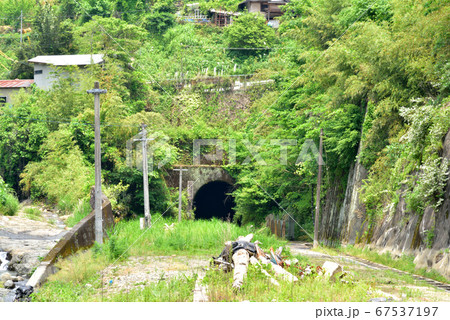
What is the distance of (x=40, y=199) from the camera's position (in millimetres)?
35781

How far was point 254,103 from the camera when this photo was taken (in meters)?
41.3

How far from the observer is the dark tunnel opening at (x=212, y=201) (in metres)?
44.0

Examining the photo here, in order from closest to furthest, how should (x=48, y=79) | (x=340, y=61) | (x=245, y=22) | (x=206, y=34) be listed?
(x=340, y=61) < (x=48, y=79) < (x=245, y=22) < (x=206, y=34)

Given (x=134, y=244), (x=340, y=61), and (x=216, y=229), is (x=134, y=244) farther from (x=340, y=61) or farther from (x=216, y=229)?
(x=340, y=61)

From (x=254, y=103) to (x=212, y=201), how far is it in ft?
29.7

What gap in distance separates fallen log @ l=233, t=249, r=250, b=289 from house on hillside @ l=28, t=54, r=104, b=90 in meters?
29.8

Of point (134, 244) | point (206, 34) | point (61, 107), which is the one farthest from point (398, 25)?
point (206, 34)

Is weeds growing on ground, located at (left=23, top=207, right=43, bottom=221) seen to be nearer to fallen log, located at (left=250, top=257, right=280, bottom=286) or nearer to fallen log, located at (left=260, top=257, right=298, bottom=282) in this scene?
fallen log, located at (left=250, top=257, right=280, bottom=286)

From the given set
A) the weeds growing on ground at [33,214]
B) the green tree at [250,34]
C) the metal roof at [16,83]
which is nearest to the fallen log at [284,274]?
the weeds growing on ground at [33,214]

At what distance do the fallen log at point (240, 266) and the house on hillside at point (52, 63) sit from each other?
29789 mm

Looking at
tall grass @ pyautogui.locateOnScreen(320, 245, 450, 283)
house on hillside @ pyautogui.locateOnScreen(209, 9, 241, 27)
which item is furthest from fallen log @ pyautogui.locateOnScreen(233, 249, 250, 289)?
house on hillside @ pyautogui.locateOnScreen(209, 9, 241, 27)

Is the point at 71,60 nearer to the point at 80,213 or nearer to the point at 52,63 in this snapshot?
the point at 52,63

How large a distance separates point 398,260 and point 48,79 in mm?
34652

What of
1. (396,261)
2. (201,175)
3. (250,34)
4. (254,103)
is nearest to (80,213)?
(201,175)
